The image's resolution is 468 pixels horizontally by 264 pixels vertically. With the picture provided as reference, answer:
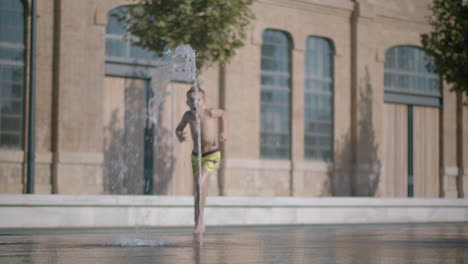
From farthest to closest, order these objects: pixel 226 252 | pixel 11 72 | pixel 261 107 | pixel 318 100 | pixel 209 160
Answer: pixel 318 100, pixel 261 107, pixel 11 72, pixel 209 160, pixel 226 252

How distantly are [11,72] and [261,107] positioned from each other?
304 inches

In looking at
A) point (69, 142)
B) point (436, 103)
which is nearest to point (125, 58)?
point (69, 142)

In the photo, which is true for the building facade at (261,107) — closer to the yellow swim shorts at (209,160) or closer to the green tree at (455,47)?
the green tree at (455,47)

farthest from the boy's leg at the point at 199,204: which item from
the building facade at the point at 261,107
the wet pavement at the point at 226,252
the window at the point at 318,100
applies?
the window at the point at 318,100

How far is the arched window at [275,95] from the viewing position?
22859 mm

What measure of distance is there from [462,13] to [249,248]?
14735 mm

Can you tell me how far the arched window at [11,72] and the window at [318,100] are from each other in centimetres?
931

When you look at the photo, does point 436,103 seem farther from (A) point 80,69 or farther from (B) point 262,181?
(A) point 80,69

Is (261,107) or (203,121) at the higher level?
(261,107)

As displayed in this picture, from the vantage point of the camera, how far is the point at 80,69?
19.0 m

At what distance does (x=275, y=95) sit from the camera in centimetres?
2309

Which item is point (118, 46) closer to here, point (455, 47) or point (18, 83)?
point (18, 83)

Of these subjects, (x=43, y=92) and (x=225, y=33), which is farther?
(x=43, y=92)

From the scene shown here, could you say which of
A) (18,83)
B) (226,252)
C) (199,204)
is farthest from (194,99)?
(18,83)
